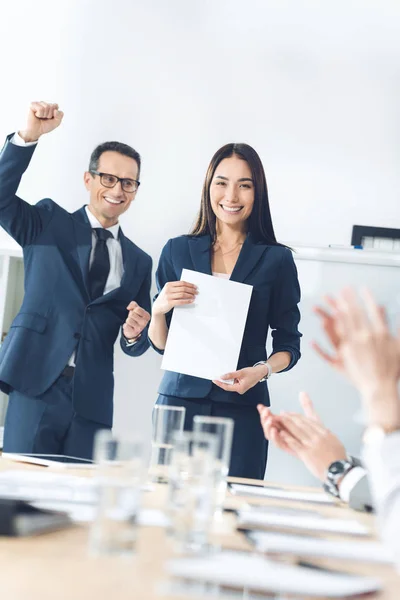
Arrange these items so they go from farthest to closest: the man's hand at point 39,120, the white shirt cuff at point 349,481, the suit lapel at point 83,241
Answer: the suit lapel at point 83,241, the man's hand at point 39,120, the white shirt cuff at point 349,481

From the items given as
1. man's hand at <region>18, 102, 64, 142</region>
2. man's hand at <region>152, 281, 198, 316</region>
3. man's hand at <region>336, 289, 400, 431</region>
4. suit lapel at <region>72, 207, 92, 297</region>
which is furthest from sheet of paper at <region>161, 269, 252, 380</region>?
man's hand at <region>336, 289, 400, 431</region>

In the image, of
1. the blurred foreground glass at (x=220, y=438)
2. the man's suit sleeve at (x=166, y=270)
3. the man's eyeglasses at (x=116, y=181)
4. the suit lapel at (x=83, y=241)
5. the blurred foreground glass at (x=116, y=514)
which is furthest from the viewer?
the man's eyeglasses at (x=116, y=181)

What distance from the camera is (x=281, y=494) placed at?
1.68 metres

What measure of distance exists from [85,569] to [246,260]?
1831 mm

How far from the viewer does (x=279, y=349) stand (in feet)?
8.66

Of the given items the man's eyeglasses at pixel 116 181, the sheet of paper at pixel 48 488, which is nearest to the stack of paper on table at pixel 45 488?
the sheet of paper at pixel 48 488

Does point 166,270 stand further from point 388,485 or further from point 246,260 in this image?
point 388,485

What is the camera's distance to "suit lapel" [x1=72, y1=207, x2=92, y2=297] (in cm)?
291

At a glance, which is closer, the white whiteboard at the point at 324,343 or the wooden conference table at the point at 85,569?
the wooden conference table at the point at 85,569

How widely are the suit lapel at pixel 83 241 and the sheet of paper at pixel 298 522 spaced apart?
5.58 feet

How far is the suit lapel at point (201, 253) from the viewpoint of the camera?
2.62 metres

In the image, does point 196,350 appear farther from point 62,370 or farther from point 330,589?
point 330,589

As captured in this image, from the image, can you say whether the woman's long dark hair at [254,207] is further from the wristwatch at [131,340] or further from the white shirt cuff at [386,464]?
the white shirt cuff at [386,464]

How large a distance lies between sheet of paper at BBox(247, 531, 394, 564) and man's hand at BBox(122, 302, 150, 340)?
167cm
